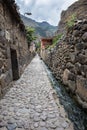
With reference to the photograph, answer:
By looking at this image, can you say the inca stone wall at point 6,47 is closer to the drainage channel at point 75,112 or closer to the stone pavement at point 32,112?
the stone pavement at point 32,112

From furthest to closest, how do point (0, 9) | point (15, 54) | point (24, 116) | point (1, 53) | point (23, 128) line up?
point (15, 54)
point (0, 9)
point (1, 53)
point (24, 116)
point (23, 128)

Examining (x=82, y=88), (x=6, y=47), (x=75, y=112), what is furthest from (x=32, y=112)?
(x=6, y=47)

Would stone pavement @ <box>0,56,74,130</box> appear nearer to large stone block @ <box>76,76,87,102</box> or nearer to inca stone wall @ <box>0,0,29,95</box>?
large stone block @ <box>76,76,87,102</box>

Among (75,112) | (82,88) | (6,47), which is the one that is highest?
(6,47)

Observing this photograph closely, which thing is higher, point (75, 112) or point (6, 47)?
point (6, 47)

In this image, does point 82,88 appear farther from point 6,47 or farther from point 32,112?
point 6,47

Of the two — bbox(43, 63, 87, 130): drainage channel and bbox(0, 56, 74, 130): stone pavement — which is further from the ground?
bbox(0, 56, 74, 130): stone pavement

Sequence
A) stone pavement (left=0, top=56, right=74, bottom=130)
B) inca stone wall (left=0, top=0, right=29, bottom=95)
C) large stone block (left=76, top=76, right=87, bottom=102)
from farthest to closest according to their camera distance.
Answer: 1. inca stone wall (left=0, top=0, right=29, bottom=95)
2. large stone block (left=76, top=76, right=87, bottom=102)
3. stone pavement (left=0, top=56, right=74, bottom=130)

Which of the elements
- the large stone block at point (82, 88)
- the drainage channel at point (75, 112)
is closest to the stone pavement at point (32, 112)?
the drainage channel at point (75, 112)

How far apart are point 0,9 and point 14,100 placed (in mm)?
2939

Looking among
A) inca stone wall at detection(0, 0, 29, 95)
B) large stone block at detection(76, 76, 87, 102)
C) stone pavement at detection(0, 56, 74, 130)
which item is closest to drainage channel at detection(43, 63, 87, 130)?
stone pavement at detection(0, 56, 74, 130)

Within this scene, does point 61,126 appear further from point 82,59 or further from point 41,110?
point 82,59

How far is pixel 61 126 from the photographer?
3.23 metres

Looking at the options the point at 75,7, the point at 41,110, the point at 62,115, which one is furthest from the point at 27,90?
the point at 75,7
